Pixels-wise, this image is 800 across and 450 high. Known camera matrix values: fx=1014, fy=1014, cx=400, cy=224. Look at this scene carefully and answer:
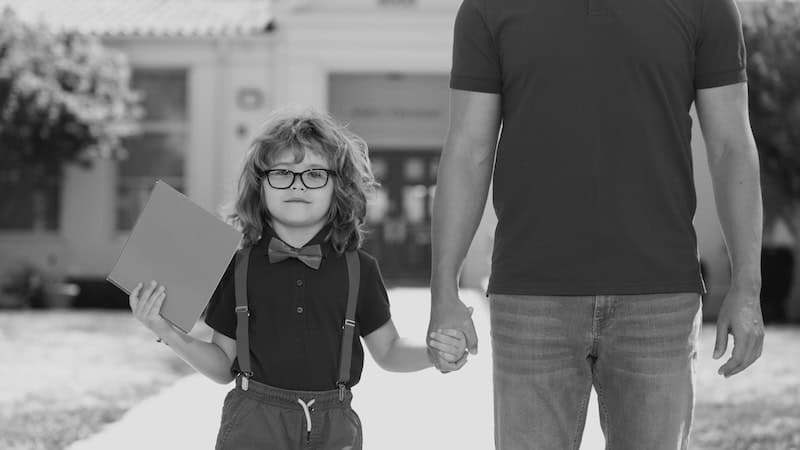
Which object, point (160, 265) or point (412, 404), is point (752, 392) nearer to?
point (412, 404)

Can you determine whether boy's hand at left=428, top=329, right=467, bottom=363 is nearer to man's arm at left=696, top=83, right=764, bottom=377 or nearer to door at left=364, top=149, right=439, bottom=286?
man's arm at left=696, top=83, right=764, bottom=377

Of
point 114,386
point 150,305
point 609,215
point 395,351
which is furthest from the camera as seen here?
point 114,386

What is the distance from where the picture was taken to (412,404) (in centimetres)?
615

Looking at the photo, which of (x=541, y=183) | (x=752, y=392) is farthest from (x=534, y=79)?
(x=752, y=392)

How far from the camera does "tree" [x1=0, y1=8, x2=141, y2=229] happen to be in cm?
1458

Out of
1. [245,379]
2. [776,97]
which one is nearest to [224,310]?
[245,379]

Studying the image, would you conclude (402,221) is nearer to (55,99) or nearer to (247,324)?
(55,99)

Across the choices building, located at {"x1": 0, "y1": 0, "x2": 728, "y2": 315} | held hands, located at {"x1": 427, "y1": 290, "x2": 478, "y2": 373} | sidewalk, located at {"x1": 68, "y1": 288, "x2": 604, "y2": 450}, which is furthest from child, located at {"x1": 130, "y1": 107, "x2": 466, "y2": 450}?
building, located at {"x1": 0, "y1": 0, "x2": 728, "y2": 315}

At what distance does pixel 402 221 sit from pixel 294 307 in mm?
16542

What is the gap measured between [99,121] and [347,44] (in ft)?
12.8

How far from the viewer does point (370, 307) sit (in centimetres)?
305

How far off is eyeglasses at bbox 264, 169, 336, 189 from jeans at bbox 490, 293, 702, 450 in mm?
785

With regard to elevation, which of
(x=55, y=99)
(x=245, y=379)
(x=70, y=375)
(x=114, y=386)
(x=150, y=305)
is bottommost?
(x=70, y=375)

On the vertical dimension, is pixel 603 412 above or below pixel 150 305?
below
